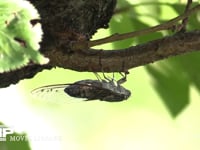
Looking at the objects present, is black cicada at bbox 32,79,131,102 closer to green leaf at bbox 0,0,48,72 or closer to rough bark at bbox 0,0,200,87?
rough bark at bbox 0,0,200,87

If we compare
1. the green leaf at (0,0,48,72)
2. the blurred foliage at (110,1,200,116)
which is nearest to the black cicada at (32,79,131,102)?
the blurred foliage at (110,1,200,116)

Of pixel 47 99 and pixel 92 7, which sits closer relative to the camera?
pixel 92 7

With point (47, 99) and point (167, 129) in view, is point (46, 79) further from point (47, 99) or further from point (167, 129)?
point (167, 129)

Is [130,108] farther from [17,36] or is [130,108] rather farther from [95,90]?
[17,36]

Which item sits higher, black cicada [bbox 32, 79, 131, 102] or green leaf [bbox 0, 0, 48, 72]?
black cicada [bbox 32, 79, 131, 102]

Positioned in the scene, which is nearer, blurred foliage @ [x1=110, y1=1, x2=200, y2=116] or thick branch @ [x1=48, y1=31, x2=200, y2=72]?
thick branch @ [x1=48, y1=31, x2=200, y2=72]

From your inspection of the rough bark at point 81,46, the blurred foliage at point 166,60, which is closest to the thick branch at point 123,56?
the rough bark at point 81,46

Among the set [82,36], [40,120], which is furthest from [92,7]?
[40,120]

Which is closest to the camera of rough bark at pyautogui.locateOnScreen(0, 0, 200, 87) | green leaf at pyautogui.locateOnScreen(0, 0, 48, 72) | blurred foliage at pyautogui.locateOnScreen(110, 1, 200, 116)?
green leaf at pyautogui.locateOnScreen(0, 0, 48, 72)
